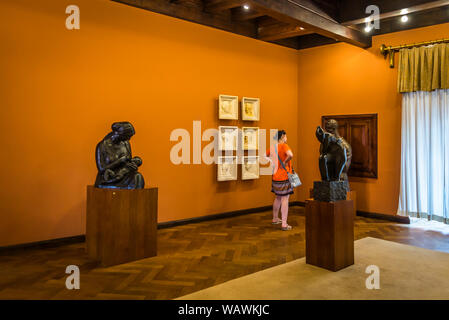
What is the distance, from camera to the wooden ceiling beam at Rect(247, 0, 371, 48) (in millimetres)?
4758

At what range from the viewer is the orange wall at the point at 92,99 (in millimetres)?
4453

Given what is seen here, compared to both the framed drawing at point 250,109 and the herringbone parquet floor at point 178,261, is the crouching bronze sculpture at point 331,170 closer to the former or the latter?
the herringbone parquet floor at point 178,261

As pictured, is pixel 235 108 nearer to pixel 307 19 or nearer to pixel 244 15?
pixel 244 15

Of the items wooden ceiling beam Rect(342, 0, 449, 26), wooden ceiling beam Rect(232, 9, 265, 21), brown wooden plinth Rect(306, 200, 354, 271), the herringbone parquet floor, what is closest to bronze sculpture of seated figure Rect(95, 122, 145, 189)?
the herringbone parquet floor

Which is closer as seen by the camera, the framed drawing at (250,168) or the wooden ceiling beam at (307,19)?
the wooden ceiling beam at (307,19)

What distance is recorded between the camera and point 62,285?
339 cm

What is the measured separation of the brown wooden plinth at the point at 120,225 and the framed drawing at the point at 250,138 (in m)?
2.88

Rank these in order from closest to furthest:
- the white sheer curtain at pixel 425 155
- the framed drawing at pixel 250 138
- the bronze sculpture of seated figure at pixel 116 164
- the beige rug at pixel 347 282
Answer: the beige rug at pixel 347 282
the bronze sculpture of seated figure at pixel 116 164
the white sheer curtain at pixel 425 155
the framed drawing at pixel 250 138

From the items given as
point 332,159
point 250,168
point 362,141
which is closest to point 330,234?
point 332,159

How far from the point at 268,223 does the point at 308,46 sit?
384 cm

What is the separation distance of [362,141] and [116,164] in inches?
181

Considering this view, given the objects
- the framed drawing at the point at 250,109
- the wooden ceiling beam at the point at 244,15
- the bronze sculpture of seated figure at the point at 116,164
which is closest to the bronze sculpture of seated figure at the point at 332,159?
the bronze sculpture of seated figure at the point at 116,164

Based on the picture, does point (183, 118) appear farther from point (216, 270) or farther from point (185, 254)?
point (216, 270)

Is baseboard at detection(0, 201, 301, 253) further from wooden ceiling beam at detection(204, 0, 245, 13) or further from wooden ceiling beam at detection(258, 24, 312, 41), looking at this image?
wooden ceiling beam at detection(204, 0, 245, 13)
